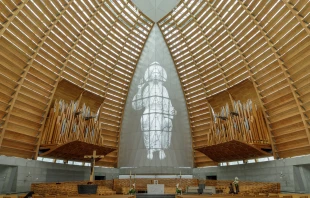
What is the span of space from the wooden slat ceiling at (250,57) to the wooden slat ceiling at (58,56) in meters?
5.33

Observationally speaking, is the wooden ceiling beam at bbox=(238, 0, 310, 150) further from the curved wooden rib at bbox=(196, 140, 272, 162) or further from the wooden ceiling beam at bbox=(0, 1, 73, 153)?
the wooden ceiling beam at bbox=(0, 1, 73, 153)

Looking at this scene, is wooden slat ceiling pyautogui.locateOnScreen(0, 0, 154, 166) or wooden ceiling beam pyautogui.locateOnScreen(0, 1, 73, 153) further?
wooden ceiling beam pyautogui.locateOnScreen(0, 1, 73, 153)

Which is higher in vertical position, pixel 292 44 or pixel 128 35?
pixel 128 35

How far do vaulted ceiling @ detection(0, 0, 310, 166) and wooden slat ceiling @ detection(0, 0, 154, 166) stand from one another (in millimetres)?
74

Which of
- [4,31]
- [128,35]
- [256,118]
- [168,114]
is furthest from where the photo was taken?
[168,114]

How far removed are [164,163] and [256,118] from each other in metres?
10.5

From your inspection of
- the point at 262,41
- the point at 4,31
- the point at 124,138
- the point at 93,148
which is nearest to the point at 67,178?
the point at 93,148

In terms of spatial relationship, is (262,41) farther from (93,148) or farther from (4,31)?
(4,31)

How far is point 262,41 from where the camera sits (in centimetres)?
1977

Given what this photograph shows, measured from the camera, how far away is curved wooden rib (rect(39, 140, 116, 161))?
19.3m

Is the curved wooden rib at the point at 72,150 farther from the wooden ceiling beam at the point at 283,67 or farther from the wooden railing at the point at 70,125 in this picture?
the wooden ceiling beam at the point at 283,67

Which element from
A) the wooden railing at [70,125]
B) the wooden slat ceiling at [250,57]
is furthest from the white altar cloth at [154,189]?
the wooden slat ceiling at [250,57]

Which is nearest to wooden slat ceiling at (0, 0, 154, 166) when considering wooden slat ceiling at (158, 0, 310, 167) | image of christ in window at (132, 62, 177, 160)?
image of christ in window at (132, 62, 177, 160)

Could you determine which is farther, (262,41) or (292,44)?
(262,41)
